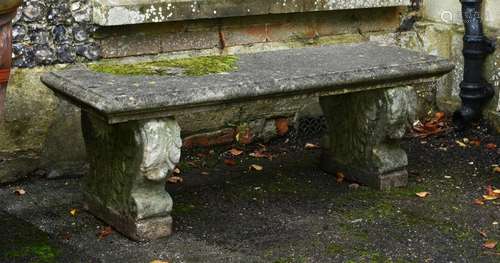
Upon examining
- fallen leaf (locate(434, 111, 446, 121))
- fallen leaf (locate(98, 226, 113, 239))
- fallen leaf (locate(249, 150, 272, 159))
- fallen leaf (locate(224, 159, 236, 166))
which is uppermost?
fallen leaf (locate(98, 226, 113, 239))

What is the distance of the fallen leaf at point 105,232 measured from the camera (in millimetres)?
4559

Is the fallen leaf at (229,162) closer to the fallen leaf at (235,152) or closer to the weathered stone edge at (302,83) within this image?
the fallen leaf at (235,152)

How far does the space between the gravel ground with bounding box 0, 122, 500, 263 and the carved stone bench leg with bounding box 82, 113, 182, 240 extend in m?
0.08

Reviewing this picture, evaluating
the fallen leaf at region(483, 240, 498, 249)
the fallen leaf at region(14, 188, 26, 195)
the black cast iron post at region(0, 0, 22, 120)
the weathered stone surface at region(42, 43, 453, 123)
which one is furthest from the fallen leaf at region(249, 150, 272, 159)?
the black cast iron post at region(0, 0, 22, 120)

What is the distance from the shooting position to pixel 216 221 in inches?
187

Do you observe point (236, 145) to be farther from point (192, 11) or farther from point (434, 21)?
point (434, 21)

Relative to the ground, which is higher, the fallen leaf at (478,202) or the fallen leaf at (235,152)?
the fallen leaf at (235,152)

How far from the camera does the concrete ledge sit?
17.3 ft

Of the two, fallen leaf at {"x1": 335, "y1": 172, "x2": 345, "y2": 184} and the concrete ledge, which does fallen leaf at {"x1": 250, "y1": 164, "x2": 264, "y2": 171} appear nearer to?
fallen leaf at {"x1": 335, "y1": 172, "x2": 345, "y2": 184}

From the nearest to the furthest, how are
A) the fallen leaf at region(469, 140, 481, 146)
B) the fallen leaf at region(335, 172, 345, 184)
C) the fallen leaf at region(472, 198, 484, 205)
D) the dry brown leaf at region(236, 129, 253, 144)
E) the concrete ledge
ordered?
the fallen leaf at region(472, 198, 484, 205) → the concrete ledge → the fallen leaf at region(335, 172, 345, 184) → the dry brown leaf at region(236, 129, 253, 144) → the fallen leaf at region(469, 140, 481, 146)

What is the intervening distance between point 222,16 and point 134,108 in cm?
166

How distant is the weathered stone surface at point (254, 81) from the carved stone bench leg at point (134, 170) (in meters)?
0.13

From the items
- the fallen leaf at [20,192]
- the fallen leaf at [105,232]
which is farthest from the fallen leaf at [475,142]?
the fallen leaf at [20,192]

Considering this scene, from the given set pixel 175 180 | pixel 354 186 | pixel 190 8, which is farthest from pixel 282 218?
pixel 190 8
